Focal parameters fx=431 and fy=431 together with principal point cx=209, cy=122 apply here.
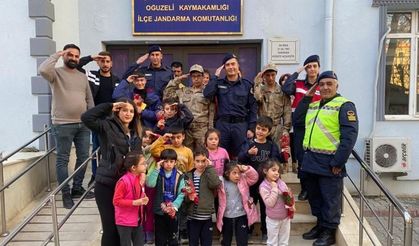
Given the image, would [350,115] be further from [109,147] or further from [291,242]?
[109,147]

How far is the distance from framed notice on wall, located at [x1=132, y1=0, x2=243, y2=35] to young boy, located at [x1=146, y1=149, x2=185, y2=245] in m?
3.34

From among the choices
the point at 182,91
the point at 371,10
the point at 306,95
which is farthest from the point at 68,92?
the point at 371,10

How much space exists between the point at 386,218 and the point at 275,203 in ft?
8.70

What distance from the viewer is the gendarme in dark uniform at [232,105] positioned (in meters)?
4.49

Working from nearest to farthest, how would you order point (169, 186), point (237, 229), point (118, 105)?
point (118, 105), point (169, 186), point (237, 229)

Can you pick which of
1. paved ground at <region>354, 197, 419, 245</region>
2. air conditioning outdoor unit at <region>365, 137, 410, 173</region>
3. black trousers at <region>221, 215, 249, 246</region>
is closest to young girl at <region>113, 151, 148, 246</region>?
black trousers at <region>221, 215, 249, 246</region>

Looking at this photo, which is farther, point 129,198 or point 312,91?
point 312,91

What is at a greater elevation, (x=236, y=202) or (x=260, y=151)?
(x=260, y=151)

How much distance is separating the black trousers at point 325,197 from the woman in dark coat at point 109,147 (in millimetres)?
1853

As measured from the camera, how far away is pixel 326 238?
4266mm

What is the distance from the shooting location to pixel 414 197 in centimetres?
663

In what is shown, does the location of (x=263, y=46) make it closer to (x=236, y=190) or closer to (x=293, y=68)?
(x=293, y=68)

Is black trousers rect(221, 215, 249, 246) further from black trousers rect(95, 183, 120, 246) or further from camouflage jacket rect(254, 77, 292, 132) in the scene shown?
camouflage jacket rect(254, 77, 292, 132)

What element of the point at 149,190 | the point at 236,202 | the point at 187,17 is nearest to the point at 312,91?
the point at 236,202
